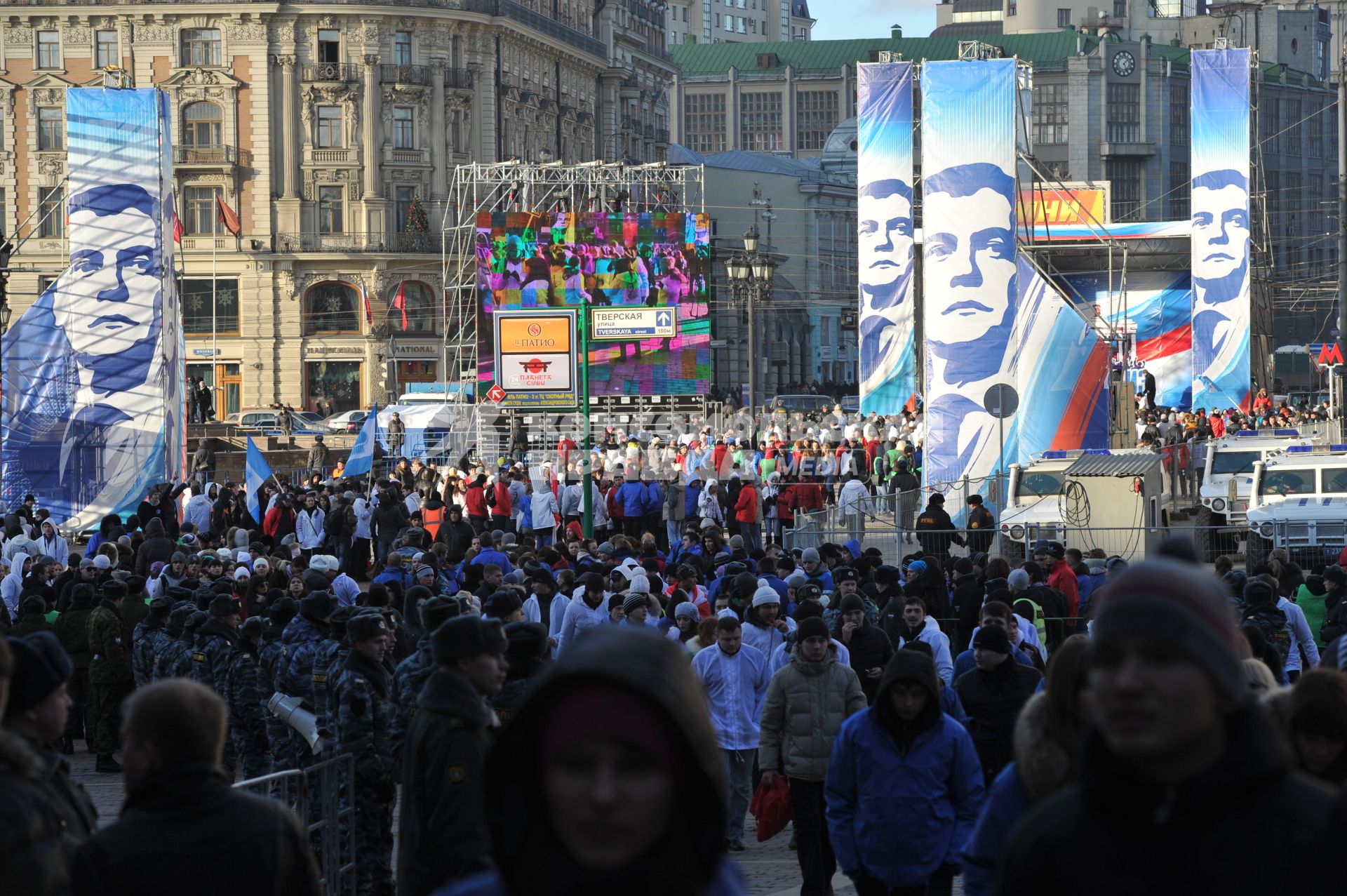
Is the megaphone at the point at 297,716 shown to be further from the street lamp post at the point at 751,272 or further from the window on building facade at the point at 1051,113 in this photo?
the window on building facade at the point at 1051,113

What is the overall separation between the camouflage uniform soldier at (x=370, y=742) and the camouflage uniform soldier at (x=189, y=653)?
3323 millimetres

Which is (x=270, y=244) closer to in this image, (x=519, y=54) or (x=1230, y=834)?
(x=519, y=54)

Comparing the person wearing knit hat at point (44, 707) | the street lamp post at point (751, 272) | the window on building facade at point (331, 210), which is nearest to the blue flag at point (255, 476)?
the street lamp post at point (751, 272)

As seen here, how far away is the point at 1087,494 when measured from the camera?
960 inches

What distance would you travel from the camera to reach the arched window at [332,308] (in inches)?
2844

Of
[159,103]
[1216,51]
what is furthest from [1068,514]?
[1216,51]

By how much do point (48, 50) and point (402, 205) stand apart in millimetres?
14162

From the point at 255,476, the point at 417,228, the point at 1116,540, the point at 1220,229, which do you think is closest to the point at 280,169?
the point at 417,228

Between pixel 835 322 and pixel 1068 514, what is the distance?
279 feet

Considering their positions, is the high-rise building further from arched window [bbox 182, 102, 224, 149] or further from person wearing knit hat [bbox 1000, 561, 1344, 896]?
person wearing knit hat [bbox 1000, 561, 1344, 896]

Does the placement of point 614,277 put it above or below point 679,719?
above

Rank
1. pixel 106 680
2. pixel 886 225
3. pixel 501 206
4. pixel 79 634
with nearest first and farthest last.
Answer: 1. pixel 106 680
2. pixel 79 634
3. pixel 886 225
4. pixel 501 206

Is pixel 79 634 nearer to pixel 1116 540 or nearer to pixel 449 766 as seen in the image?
pixel 449 766

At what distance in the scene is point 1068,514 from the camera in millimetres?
24125
